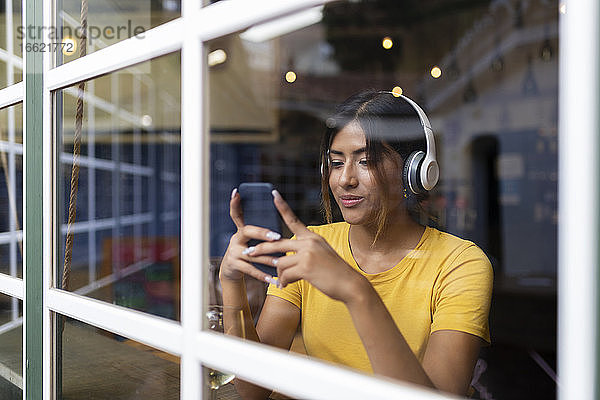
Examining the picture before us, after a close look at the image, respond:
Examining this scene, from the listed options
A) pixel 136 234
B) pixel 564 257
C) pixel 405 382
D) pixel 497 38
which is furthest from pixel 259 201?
pixel 497 38

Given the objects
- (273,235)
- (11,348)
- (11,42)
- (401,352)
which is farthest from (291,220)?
(11,42)

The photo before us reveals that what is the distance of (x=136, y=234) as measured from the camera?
574cm

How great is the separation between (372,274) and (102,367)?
71 cm

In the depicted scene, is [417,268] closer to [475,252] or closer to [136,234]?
[475,252]

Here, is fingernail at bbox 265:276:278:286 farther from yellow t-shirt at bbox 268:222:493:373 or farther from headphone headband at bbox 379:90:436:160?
headphone headband at bbox 379:90:436:160

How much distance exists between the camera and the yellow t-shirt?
2.76 feet

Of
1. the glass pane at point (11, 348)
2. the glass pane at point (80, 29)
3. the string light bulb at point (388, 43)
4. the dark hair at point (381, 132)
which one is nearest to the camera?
the dark hair at point (381, 132)

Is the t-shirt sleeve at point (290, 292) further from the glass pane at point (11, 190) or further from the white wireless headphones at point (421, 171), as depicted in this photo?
the glass pane at point (11, 190)

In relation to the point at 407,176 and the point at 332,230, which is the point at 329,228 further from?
the point at 407,176

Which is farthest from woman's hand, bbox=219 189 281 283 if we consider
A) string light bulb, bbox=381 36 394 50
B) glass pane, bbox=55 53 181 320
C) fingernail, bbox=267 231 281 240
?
string light bulb, bbox=381 36 394 50

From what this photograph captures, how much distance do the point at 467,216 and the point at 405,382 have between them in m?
7.35

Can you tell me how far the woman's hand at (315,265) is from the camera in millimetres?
789

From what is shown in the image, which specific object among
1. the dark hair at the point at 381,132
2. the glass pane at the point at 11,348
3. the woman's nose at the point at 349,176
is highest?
the dark hair at the point at 381,132

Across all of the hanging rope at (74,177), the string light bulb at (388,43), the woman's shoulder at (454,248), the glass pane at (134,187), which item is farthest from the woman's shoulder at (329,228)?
the string light bulb at (388,43)
